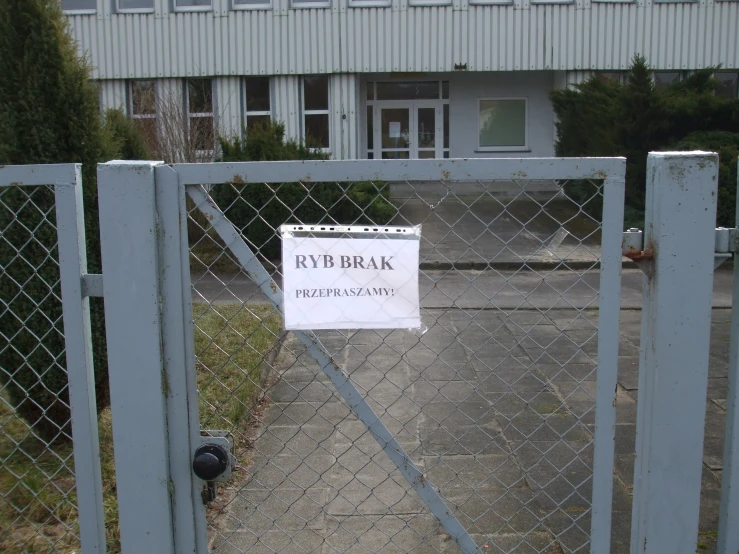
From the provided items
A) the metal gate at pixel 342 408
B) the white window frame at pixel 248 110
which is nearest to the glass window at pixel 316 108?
the white window frame at pixel 248 110

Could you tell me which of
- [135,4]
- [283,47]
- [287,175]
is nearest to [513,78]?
[283,47]

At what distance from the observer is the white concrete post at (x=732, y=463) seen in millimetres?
2291

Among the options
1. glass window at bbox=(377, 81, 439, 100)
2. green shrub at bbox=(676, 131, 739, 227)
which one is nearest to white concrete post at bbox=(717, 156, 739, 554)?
green shrub at bbox=(676, 131, 739, 227)

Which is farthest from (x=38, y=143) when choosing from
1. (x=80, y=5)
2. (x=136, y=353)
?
(x=80, y=5)

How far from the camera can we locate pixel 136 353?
90.9 inches

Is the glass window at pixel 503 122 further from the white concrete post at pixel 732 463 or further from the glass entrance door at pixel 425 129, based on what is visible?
the white concrete post at pixel 732 463

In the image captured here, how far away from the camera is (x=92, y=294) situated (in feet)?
7.76

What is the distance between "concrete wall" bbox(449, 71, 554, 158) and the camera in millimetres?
23281

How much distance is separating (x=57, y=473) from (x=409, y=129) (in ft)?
68.1

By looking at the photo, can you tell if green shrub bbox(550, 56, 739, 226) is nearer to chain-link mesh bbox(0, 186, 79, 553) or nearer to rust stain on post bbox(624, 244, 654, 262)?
chain-link mesh bbox(0, 186, 79, 553)

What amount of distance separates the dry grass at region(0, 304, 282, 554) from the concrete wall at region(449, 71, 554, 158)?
60.6 feet

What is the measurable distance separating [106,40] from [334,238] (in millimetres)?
21273

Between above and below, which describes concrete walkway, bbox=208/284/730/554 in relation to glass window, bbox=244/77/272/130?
below

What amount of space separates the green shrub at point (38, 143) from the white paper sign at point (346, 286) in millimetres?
2466
